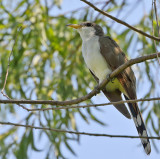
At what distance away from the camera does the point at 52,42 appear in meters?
5.56

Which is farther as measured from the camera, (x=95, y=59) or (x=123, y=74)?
(x=95, y=59)

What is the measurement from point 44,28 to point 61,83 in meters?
0.95

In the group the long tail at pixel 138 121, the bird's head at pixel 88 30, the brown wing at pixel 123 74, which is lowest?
the long tail at pixel 138 121

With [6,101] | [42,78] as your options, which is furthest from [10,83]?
[6,101]

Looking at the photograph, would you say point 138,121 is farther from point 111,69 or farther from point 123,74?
point 111,69

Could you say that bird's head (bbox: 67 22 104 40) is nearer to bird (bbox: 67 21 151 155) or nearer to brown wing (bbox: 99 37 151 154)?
bird (bbox: 67 21 151 155)

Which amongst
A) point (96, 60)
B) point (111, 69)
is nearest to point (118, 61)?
point (111, 69)

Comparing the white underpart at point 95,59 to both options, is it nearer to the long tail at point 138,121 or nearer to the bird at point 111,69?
the bird at point 111,69

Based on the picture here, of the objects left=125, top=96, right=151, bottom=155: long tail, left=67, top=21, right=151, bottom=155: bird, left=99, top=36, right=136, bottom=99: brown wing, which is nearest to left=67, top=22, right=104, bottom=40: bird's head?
left=67, top=21, right=151, bottom=155: bird

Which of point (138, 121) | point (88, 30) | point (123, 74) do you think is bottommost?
point (138, 121)

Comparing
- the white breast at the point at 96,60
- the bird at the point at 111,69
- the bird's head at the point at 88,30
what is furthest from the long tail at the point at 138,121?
the bird's head at the point at 88,30

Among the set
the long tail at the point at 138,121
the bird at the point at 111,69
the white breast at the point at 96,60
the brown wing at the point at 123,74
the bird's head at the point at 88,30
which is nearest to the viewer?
the long tail at the point at 138,121

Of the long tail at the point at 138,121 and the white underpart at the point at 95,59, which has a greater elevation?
the white underpart at the point at 95,59

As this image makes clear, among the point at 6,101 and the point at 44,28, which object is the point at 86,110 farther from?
the point at 6,101
